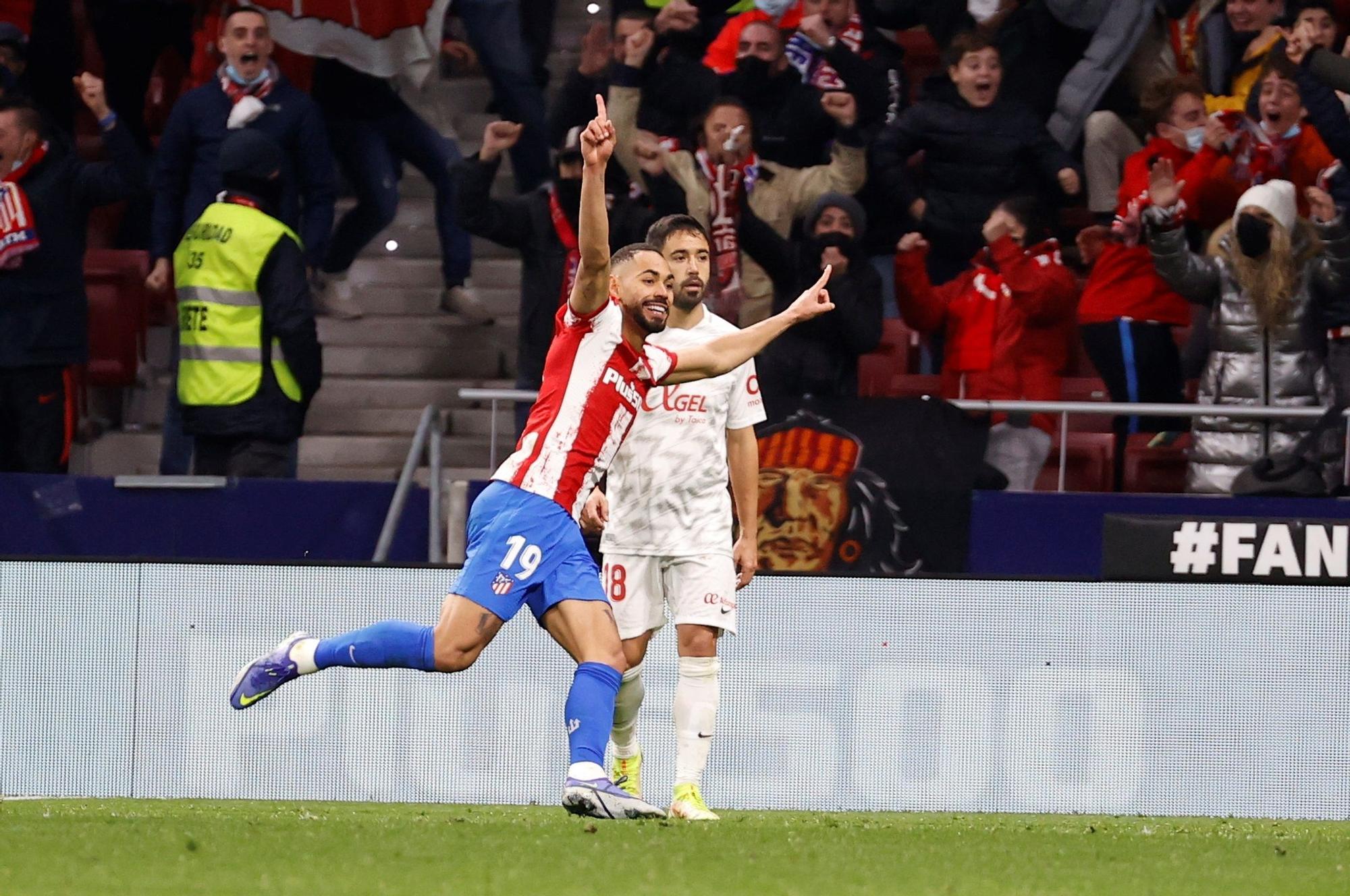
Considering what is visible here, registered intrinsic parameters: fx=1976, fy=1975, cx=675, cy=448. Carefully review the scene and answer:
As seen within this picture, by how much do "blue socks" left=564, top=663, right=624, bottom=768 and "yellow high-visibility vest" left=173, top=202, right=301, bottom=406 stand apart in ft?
15.7

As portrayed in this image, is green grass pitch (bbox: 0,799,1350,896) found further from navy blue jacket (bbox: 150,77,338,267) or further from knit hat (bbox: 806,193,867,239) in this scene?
navy blue jacket (bbox: 150,77,338,267)

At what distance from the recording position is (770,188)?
10430 millimetres

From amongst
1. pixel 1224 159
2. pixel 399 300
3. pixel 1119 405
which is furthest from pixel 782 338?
pixel 399 300

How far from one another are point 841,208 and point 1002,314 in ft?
3.30

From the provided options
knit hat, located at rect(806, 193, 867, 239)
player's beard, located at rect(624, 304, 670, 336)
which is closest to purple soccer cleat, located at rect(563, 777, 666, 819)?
player's beard, located at rect(624, 304, 670, 336)

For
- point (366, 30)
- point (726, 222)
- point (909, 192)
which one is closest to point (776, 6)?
point (909, 192)

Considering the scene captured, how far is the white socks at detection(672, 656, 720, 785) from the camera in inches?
258

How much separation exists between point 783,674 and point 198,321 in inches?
158

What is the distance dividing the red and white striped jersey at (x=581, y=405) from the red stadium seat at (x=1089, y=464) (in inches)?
175

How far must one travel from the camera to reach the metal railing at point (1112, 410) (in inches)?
368

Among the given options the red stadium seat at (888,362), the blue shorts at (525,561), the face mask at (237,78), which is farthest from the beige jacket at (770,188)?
the blue shorts at (525,561)

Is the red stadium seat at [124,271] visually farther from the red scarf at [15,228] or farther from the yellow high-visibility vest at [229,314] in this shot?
the yellow high-visibility vest at [229,314]

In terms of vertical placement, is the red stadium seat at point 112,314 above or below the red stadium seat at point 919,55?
below

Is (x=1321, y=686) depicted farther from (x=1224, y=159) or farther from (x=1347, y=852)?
(x=1224, y=159)
